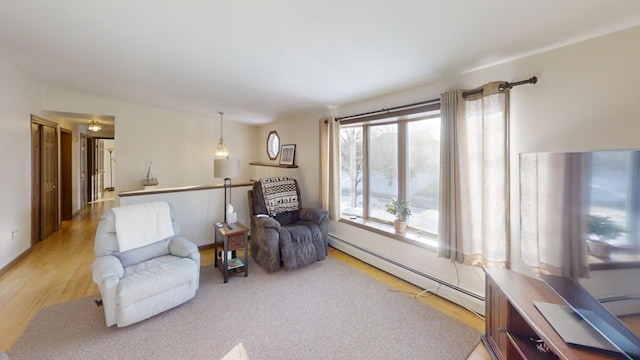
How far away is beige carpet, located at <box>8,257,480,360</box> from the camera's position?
5.85 ft

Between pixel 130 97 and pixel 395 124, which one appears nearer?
pixel 395 124

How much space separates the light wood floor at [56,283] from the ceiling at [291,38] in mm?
2234

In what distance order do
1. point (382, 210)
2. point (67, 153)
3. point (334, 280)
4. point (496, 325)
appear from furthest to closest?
point (67, 153)
point (382, 210)
point (334, 280)
point (496, 325)

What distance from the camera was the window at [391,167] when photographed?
111 inches

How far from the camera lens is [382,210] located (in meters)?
3.47

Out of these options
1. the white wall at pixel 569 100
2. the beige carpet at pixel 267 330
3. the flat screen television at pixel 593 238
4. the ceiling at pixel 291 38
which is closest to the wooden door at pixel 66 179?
the ceiling at pixel 291 38

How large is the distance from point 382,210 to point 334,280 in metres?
1.20

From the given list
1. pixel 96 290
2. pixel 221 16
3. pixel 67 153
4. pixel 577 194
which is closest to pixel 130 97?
pixel 67 153

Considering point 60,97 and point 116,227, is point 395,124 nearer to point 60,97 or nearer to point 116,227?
point 116,227

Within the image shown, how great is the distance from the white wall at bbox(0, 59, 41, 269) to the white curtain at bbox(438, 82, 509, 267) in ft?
16.3

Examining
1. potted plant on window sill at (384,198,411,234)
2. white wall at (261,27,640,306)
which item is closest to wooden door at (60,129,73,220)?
potted plant on window sill at (384,198,411,234)

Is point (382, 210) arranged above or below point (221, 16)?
below

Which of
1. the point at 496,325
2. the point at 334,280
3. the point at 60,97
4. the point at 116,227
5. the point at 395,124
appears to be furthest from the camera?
the point at 60,97

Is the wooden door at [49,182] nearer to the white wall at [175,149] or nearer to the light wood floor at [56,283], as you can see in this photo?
the light wood floor at [56,283]
